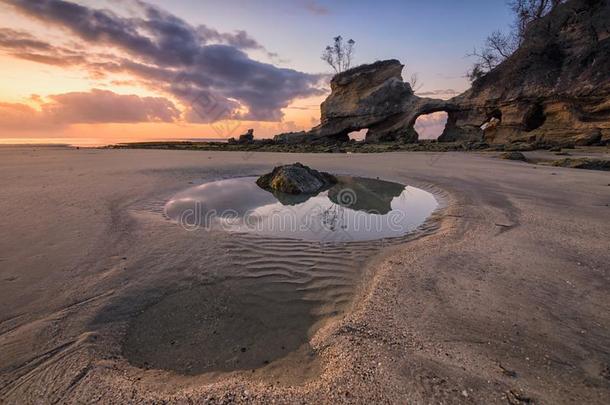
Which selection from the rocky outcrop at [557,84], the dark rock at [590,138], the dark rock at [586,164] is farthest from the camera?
the rocky outcrop at [557,84]

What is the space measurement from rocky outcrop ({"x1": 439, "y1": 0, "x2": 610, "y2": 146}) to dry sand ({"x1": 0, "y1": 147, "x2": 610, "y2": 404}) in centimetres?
2192

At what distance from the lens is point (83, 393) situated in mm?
1963

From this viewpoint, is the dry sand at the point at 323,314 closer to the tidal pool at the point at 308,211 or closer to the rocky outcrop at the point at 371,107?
the tidal pool at the point at 308,211

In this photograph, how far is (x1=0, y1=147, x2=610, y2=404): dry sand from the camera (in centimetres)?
200

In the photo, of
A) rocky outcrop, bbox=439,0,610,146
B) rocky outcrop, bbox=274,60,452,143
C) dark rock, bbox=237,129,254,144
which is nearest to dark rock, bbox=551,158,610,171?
rocky outcrop, bbox=439,0,610,146

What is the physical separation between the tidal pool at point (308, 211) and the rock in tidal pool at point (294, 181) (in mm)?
308

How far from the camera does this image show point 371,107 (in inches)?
1555

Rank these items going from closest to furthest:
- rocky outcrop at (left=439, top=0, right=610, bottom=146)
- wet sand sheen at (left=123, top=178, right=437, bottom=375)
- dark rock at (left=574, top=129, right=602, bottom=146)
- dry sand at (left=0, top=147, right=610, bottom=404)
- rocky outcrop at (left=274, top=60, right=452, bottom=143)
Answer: dry sand at (left=0, top=147, right=610, bottom=404), wet sand sheen at (left=123, top=178, right=437, bottom=375), dark rock at (left=574, top=129, right=602, bottom=146), rocky outcrop at (left=439, top=0, right=610, bottom=146), rocky outcrop at (left=274, top=60, right=452, bottom=143)

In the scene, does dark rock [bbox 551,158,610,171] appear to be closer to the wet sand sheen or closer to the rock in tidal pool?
the rock in tidal pool

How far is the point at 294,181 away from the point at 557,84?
25055 mm

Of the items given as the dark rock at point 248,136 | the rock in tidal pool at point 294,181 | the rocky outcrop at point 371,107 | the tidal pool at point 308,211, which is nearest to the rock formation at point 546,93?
the rocky outcrop at point 371,107

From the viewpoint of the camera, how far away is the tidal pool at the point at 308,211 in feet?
18.0

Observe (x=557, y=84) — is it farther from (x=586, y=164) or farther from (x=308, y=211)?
(x=308, y=211)

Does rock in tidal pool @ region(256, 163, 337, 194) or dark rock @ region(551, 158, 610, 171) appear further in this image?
dark rock @ region(551, 158, 610, 171)
